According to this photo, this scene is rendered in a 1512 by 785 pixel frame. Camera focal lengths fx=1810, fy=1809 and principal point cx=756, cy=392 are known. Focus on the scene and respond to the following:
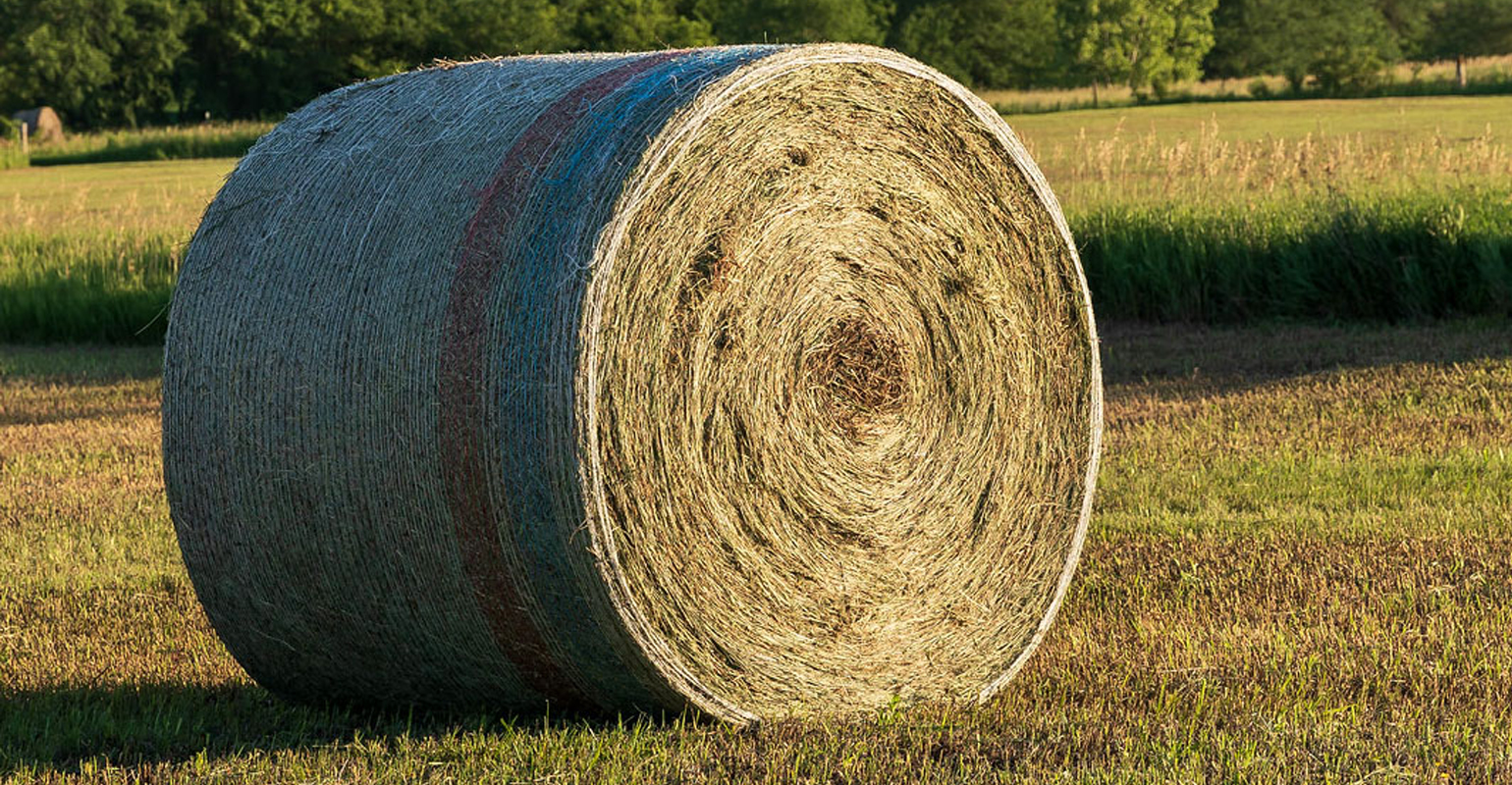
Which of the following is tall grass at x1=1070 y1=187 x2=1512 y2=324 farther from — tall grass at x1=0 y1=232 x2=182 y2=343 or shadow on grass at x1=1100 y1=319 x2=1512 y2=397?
tall grass at x1=0 y1=232 x2=182 y2=343

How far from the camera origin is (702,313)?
4.93 meters

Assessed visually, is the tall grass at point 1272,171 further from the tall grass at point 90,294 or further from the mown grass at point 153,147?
the mown grass at point 153,147

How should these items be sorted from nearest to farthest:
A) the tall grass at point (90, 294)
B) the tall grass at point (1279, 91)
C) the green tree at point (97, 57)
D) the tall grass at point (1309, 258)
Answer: the tall grass at point (1309, 258) → the tall grass at point (90, 294) → the tall grass at point (1279, 91) → the green tree at point (97, 57)

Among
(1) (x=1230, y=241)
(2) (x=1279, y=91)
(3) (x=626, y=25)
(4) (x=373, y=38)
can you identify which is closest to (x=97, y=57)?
(4) (x=373, y=38)

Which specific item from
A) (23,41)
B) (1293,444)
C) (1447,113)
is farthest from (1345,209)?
(23,41)

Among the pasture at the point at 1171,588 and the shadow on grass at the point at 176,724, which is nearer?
the pasture at the point at 1171,588

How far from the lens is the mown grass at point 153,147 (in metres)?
50.4

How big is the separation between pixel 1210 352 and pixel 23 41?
5805 cm

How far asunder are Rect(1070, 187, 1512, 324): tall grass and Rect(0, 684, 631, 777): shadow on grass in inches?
418

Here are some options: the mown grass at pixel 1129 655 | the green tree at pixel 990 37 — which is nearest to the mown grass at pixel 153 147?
the green tree at pixel 990 37

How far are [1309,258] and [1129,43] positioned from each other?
2488 inches

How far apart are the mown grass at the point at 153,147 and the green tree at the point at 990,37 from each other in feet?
103

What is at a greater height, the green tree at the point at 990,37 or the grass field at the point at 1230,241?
the grass field at the point at 1230,241

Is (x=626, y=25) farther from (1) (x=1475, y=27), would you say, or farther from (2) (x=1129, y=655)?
(2) (x=1129, y=655)
